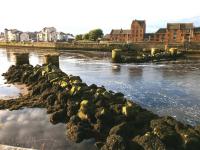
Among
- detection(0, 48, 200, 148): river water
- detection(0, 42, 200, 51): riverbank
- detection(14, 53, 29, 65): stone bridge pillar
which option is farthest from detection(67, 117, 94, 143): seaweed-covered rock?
detection(0, 42, 200, 51): riverbank

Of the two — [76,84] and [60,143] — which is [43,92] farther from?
[60,143]

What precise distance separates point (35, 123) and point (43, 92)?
18.3ft

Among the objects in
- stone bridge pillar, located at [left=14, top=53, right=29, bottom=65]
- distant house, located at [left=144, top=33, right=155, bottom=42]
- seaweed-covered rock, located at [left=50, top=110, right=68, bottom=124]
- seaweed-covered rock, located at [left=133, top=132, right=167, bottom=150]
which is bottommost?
seaweed-covered rock, located at [left=50, top=110, right=68, bottom=124]

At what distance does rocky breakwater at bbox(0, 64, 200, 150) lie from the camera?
10711mm

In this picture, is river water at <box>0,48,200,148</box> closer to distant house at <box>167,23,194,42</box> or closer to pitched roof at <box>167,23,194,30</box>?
distant house at <box>167,23,194,42</box>

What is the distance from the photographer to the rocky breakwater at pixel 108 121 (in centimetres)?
1071

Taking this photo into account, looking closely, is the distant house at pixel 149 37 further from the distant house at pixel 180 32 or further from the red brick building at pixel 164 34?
the distant house at pixel 180 32

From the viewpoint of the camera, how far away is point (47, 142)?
1219cm

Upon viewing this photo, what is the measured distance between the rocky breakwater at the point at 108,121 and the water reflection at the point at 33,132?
1.50 feet

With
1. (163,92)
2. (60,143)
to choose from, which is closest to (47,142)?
(60,143)

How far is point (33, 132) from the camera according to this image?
1329 cm

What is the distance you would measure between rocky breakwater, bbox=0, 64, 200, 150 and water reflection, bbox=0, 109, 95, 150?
18.0 inches

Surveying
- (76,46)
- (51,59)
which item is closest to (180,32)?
(76,46)

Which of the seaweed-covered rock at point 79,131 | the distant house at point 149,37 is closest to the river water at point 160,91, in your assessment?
the seaweed-covered rock at point 79,131
